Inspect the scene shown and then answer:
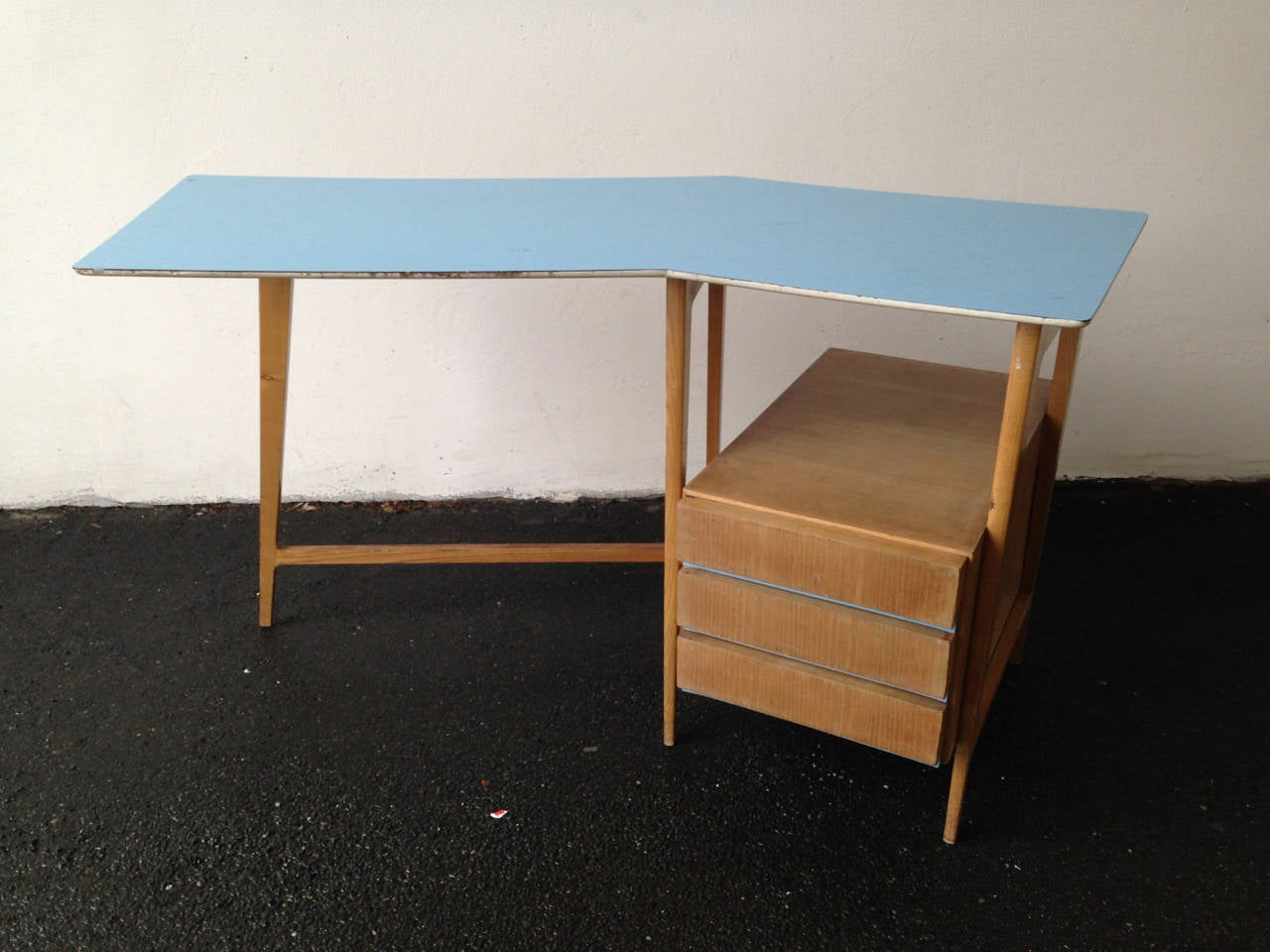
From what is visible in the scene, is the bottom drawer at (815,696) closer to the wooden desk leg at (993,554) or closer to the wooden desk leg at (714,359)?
the wooden desk leg at (993,554)

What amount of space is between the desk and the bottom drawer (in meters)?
0.10

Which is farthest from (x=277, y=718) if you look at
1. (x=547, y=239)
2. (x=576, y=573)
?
(x=547, y=239)

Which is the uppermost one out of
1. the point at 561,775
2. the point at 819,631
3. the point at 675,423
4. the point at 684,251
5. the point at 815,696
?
the point at 684,251

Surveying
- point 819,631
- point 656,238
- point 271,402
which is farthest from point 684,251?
point 271,402

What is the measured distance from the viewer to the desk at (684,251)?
4.95 feet

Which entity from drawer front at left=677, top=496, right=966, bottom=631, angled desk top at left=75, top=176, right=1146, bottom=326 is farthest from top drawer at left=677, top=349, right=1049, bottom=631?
angled desk top at left=75, top=176, right=1146, bottom=326

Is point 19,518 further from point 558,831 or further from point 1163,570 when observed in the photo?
point 1163,570

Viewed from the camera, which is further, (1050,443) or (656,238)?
(1050,443)

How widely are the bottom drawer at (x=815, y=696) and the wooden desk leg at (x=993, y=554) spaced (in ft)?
0.37

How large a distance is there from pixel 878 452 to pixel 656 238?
0.49m

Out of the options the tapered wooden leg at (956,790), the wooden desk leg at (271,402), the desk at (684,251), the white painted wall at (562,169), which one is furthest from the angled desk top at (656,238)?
the tapered wooden leg at (956,790)

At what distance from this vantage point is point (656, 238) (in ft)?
5.65

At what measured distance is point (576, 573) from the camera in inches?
101

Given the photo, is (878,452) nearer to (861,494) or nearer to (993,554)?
(861,494)
